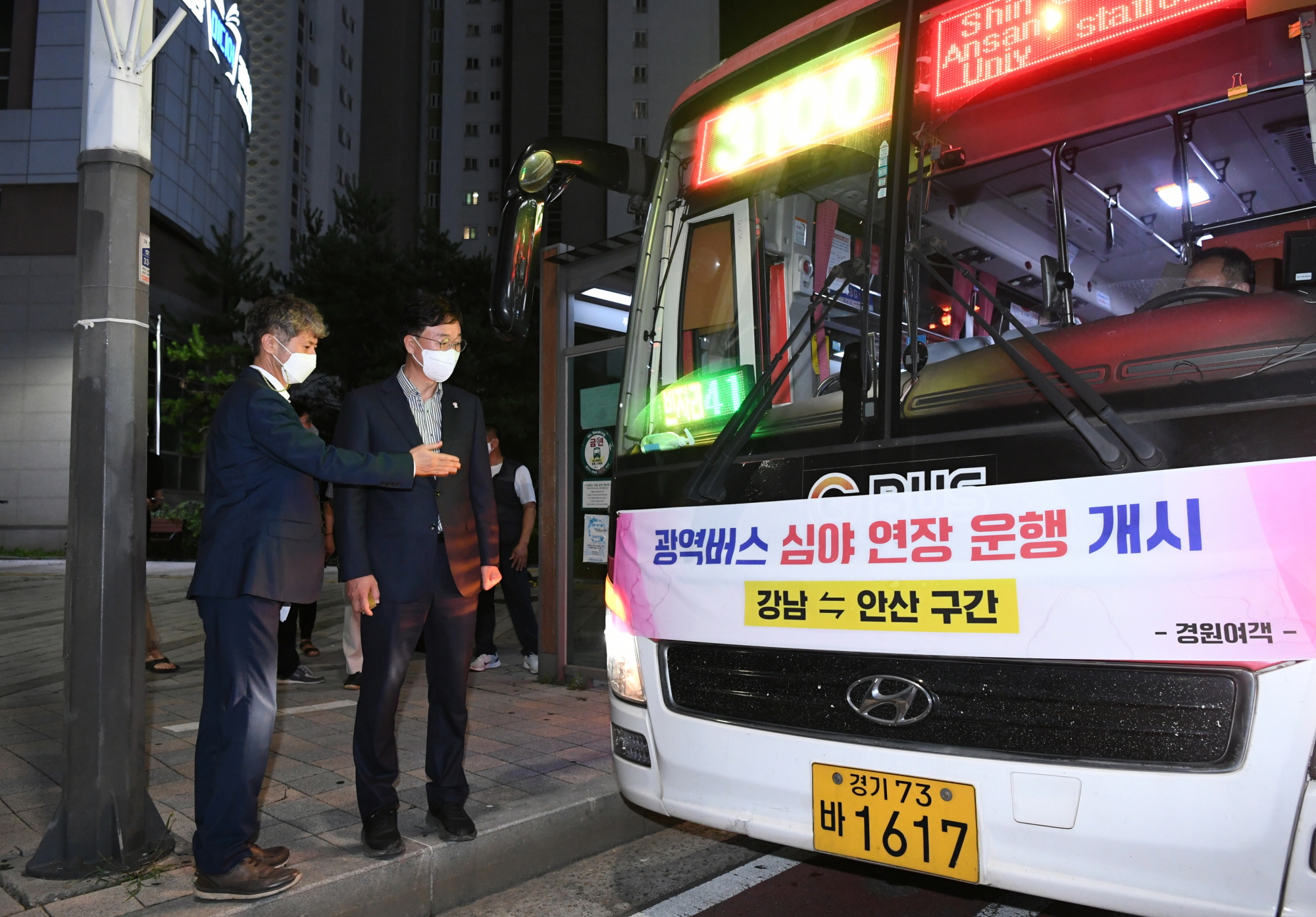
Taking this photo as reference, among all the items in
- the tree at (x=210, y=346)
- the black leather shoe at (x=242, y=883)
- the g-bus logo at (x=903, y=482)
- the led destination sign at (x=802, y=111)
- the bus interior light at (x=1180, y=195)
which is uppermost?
the tree at (x=210, y=346)

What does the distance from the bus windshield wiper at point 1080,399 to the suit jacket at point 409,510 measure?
1841mm

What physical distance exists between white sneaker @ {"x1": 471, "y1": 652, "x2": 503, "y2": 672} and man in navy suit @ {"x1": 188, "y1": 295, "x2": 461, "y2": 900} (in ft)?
14.5

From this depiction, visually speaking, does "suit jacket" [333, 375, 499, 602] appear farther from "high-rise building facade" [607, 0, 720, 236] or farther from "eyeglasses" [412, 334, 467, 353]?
"high-rise building facade" [607, 0, 720, 236]

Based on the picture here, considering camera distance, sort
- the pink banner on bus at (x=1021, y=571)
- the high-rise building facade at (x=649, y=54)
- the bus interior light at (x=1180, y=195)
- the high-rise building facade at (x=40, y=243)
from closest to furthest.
→ the pink banner on bus at (x=1021, y=571) → the bus interior light at (x=1180, y=195) → the high-rise building facade at (x=40, y=243) → the high-rise building facade at (x=649, y=54)

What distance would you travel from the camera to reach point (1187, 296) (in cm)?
250

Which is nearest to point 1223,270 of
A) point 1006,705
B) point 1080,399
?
point 1080,399

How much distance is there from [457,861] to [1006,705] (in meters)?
2.11

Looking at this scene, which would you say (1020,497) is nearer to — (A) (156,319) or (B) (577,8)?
(A) (156,319)

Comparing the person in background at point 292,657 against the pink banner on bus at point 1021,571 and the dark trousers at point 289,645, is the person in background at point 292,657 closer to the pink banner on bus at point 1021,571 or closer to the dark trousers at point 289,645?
the dark trousers at point 289,645

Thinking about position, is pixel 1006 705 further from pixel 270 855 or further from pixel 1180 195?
pixel 270 855

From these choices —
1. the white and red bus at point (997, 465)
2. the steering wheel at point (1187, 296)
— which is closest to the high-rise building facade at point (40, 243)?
the white and red bus at point (997, 465)

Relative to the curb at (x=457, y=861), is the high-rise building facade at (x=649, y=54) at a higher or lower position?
higher

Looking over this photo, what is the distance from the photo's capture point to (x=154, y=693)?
6.58 meters

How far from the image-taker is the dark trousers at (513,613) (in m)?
7.66
